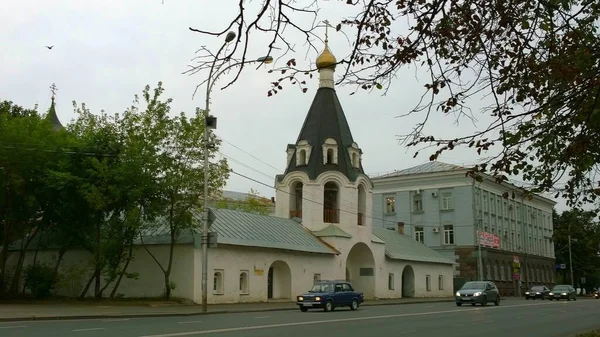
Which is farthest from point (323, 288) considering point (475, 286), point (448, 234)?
point (448, 234)

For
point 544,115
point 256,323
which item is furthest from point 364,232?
point 544,115

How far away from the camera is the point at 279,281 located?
40.6 metres

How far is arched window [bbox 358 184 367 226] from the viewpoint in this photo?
46.9 metres

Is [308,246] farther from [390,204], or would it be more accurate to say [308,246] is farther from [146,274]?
[390,204]

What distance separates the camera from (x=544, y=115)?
32.3 feet

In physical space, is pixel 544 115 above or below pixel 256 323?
above

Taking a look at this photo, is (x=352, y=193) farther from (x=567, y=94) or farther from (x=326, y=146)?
(x=567, y=94)

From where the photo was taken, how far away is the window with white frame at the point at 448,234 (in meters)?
63.6

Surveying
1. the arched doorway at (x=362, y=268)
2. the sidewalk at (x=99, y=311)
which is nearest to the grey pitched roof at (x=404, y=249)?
the arched doorway at (x=362, y=268)

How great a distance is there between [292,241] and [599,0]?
32.5 metres

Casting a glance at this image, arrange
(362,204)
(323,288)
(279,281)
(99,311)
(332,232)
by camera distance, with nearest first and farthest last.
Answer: (99,311), (323,288), (279,281), (332,232), (362,204)

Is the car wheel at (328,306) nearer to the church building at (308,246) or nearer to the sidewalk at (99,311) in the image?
the sidewalk at (99,311)

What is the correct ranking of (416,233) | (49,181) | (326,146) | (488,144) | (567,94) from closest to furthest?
1. (488,144)
2. (567,94)
3. (49,181)
4. (326,146)
5. (416,233)

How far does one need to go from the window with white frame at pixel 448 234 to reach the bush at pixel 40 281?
127ft
